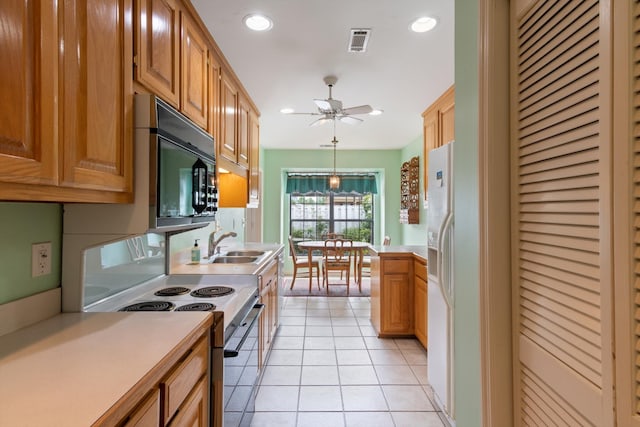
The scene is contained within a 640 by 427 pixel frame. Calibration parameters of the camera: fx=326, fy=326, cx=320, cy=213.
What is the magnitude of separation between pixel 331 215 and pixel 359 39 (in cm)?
494

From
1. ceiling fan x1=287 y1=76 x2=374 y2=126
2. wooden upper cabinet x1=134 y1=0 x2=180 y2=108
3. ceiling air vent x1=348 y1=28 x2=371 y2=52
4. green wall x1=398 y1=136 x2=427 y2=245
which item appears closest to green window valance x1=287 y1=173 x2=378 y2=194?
green wall x1=398 y1=136 x2=427 y2=245

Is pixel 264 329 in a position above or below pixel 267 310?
below

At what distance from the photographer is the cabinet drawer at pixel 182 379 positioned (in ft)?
3.24

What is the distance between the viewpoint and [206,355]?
135 centimetres

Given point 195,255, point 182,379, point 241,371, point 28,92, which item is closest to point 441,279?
point 241,371

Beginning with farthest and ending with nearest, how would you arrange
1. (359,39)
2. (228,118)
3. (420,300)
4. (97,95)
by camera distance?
(420,300) < (228,118) < (359,39) < (97,95)

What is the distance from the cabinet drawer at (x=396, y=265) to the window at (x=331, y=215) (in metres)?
3.57

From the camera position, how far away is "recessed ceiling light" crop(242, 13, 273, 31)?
6.41 feet

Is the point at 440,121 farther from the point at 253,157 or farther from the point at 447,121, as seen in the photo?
the point at 253,157

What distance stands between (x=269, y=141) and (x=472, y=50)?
4.53 metres

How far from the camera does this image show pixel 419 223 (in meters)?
5.01

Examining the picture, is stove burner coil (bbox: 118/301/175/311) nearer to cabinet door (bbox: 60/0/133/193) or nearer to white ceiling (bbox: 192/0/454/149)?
cabinet door (bbox: 60/0/133/193)

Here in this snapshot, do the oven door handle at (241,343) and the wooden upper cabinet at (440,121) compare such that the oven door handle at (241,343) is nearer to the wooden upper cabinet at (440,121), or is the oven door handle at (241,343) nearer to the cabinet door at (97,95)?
the cabinet door at (97,95)

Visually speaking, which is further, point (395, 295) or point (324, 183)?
point (324, 183)
